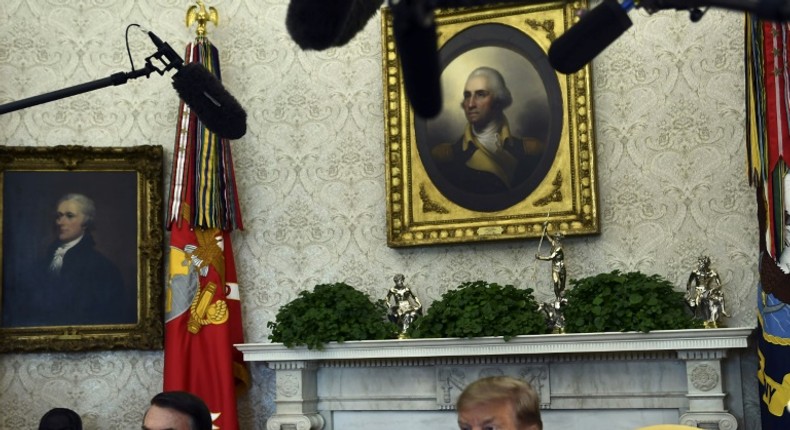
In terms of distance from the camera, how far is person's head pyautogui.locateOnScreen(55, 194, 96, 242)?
21.9 ft

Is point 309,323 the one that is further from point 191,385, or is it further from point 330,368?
point 191,385

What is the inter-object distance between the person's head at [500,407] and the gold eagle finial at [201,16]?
13.5 ft

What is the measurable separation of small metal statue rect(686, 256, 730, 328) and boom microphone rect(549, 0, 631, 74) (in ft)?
11.4

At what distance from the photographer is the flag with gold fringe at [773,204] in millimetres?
5031

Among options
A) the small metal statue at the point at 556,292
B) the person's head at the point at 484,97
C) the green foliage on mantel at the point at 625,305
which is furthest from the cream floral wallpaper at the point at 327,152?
the person's head at the point at 484,97

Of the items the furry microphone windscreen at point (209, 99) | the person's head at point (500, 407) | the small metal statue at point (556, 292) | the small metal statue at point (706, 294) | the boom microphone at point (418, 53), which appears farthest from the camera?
the small metal statue at point (556, 292)

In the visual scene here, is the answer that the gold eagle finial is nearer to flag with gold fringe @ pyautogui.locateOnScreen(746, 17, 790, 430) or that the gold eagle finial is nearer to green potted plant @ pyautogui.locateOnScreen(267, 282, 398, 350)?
green potted plant @ pyautogui.locateOnScreen(267, 282, 398, 350)

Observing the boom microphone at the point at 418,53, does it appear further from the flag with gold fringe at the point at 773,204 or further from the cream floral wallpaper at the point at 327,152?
the cream floral wallpaper at the point at 327,152

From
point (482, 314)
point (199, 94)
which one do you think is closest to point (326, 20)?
point (199, 94)

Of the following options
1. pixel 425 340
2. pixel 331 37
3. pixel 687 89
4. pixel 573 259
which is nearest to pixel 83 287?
pixel 425 340

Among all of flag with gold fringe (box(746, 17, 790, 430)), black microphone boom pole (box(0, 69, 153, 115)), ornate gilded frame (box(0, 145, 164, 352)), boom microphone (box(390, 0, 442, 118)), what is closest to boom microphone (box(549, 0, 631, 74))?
boom microphone (box(390, 0, 442, 118))

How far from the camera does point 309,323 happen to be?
598 cm

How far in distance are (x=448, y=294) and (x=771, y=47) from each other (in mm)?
2168

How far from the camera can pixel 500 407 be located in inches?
123
